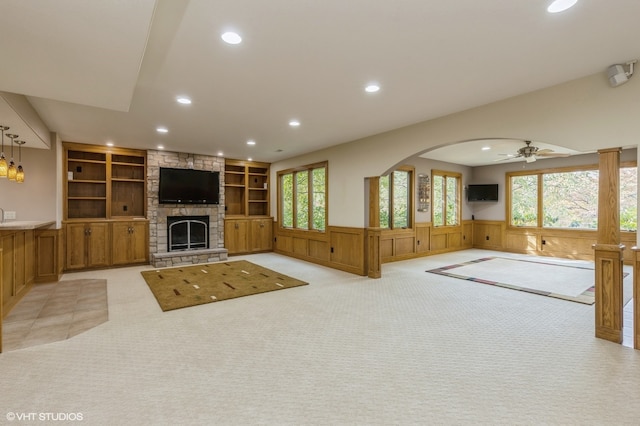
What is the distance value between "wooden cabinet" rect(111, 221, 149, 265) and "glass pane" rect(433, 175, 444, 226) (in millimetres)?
7605

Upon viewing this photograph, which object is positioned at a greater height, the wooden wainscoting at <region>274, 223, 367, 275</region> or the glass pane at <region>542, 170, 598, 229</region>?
the glass pane at <region>542, 170, 598, 229</region>

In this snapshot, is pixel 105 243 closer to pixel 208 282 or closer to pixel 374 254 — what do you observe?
pixel 208 282

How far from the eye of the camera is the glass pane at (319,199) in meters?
7.34

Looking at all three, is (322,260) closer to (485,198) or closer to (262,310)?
(262,310)

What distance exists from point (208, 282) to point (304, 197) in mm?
3471

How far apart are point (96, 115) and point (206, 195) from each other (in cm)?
348

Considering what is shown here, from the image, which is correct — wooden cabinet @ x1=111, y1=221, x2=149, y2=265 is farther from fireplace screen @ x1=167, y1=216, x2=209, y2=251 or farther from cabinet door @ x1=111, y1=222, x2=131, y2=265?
fireplace screen @ x1=167, y1=216, x2=209, y2=251

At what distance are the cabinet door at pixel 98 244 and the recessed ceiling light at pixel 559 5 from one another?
→ 7975 millimetres

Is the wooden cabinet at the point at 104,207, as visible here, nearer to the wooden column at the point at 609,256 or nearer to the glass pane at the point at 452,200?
the wooden column at the point at 609,256

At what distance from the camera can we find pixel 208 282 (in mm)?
5434

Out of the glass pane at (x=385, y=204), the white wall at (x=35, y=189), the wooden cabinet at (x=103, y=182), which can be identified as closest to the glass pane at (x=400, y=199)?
the glass pane at (x=385, y=204)

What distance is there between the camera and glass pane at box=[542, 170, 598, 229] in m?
7.91

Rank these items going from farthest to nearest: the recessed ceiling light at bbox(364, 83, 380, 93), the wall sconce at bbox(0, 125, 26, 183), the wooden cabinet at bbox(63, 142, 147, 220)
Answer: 1. the wooden cabinet at bbox(63, 142, 147, 220)
2. the wall sconce at bbox(0, 125, 26, 183)
3. the recessed ceiling light at bbox(364, 83, 380, 93)

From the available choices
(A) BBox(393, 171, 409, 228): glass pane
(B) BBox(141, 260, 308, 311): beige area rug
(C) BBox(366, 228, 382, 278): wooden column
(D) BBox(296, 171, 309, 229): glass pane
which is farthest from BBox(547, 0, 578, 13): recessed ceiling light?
(D) BBox(296, 171, 309, 229): glass pane
